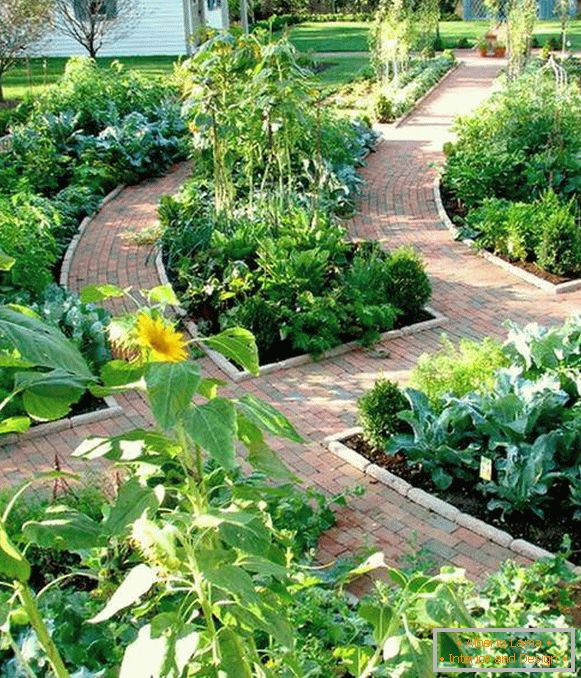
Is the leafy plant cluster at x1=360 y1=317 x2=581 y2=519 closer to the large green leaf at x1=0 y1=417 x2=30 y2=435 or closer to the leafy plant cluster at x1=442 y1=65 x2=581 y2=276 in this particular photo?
the leafy plant cluster at x1=442 y1=65 x2=581 y2=276

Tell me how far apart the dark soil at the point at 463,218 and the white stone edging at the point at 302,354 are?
1365 millimetres

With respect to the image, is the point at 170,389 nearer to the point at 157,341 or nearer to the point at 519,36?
the point at 157,341

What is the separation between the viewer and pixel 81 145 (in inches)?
520

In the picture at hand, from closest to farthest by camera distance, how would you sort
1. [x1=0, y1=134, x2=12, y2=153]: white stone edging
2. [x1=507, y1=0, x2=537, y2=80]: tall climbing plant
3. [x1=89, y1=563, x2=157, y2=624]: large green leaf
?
1. [x1=89, y1=563, x2=157, y2=624]: large green leaf
2. [x1=0, y1=134, x2=12, y2=153]: white stone edging
3. [x1=507, y1=0, x2=537, y2=80]: tall climbing plant

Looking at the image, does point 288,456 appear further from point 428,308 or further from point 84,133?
point 84,133

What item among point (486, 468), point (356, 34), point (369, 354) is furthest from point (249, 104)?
point (356, 34)

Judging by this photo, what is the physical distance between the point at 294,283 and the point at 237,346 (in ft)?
18.8

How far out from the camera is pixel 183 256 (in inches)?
360

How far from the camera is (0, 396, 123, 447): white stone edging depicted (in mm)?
6613

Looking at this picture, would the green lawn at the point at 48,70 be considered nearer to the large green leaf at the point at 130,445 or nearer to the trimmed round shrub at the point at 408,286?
the trimmed round shrub at the point at 408,286

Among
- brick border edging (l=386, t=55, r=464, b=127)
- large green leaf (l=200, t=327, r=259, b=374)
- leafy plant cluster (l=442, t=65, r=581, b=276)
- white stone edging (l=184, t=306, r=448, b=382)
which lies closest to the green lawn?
brick border edging (l=386, t=55, r=464, b=127)

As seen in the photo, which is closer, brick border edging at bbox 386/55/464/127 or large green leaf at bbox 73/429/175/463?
large green leaf at bbox 73/429/175/463

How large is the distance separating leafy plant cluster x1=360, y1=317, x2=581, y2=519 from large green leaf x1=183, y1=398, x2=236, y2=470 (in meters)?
3.55

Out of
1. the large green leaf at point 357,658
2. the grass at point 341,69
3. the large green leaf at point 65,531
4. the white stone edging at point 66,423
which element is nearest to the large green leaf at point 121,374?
the large green leaf at point 65,531
